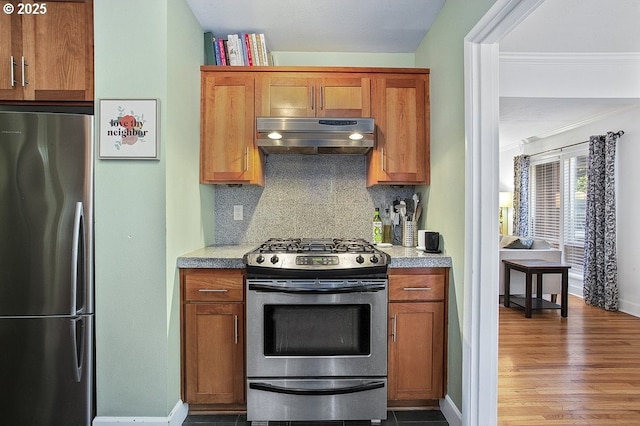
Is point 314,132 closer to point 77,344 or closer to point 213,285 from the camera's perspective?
point 213,285

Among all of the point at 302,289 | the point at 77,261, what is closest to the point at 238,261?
the point at 302,289

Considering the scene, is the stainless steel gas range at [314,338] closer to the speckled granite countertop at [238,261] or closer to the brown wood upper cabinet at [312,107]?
the speckled granite countertop at [238,261]

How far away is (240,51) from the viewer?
8.50ft

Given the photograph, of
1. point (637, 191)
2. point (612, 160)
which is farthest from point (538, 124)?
point (637, 191)

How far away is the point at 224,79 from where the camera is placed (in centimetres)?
252

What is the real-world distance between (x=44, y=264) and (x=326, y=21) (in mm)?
2244

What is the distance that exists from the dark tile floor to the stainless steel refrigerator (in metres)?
0.65

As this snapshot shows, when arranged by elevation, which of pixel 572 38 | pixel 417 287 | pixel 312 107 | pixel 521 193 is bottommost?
pixel 417 287

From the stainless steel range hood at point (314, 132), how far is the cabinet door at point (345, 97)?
9.4 inches

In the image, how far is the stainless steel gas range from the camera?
2027mm

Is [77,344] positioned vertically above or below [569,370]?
above

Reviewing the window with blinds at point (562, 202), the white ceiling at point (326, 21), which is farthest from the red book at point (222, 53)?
the window with blinds at point (562, 202)

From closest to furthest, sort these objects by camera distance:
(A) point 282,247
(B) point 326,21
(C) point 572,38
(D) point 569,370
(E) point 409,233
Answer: (A) point 282,247
(B) point 326,21
(E) point 409,233
(D) point 569,370
(C) point 572,38

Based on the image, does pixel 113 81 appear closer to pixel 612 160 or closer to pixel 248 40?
pixel 248 40
